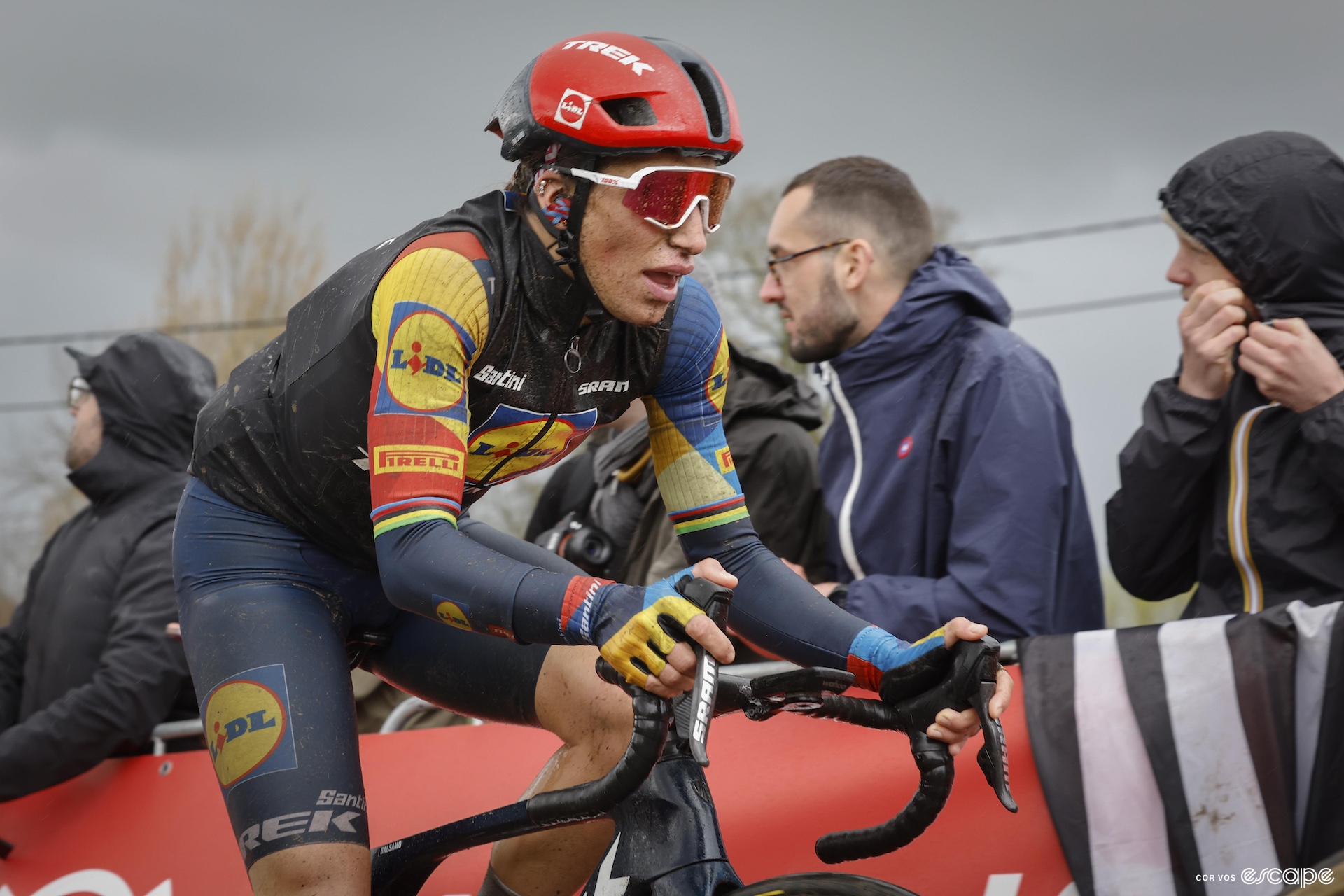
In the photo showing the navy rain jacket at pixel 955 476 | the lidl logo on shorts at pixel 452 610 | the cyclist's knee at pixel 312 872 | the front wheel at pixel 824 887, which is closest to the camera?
the front wheel at pixel 824 887

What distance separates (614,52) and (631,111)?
18cm

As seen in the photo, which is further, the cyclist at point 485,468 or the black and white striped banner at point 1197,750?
the black and white striped banner at point 1197,750

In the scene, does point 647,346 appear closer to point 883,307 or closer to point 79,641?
point 883,307

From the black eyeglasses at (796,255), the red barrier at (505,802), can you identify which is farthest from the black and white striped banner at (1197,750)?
the black eyeglasses at (796,255)

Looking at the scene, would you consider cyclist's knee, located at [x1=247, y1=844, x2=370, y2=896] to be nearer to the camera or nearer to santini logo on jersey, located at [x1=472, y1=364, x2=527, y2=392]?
santini logo on jersey, located at [x1=472, y1=364, x2=527, y2=392]

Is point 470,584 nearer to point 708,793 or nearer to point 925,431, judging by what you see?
point 708,793

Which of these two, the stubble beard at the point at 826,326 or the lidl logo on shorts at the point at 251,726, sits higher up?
the stubble beard at the point at 826,326

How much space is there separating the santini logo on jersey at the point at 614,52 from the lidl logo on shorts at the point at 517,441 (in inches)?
30.8

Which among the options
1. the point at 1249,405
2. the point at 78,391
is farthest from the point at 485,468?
the point at 78,391

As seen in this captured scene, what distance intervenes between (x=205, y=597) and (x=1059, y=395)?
2.63 metres

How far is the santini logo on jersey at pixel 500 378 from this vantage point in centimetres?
282

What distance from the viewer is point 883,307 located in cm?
471

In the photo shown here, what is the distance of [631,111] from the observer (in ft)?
9.00

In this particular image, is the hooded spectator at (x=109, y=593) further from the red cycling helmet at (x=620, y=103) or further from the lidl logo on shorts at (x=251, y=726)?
the red cycling helmet at (x=620, y=103)
